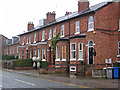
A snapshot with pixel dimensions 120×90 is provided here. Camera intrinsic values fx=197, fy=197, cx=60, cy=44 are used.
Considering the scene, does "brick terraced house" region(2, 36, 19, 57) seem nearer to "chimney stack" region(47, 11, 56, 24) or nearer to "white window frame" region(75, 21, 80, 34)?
"chimney stack" region(47, 11, 56, 24)

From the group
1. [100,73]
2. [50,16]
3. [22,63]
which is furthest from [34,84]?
[50,16]

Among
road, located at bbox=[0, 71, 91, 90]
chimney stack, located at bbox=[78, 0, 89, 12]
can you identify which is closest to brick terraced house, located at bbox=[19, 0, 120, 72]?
chimney stack, located at bbox=[78, 0, 89, 12]

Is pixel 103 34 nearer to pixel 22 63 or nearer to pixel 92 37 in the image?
pixel 92 37

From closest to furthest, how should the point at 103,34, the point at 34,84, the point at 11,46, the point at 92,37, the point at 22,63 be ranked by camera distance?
the point at 34,84
the point at 92,37
the point at 103,34
the point at 22,63
the point at 11,46

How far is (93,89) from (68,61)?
50.4 ft

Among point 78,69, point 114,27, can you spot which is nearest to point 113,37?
point 114,27

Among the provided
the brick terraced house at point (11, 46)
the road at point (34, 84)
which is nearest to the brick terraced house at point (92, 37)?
the road at point (34, 84)

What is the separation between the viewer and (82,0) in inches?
1124

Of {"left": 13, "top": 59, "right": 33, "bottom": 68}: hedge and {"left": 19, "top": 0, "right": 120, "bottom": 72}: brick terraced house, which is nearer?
{"left": 19, "top": 0, "right": 120, "bottom": 72}: brick terraced house

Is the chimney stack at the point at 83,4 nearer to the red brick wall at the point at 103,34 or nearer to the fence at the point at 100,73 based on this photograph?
the red brick wall at the point at 103,34

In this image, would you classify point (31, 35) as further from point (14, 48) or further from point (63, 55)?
point (14, 48)

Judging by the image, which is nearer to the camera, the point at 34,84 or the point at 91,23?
the point at 34,84

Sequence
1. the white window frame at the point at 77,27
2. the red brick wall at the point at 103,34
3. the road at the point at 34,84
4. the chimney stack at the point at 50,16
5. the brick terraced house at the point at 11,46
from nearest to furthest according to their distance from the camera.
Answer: the road at the point at 34,84 < the red brick wall at the point at 103,34 < the white window frame at the point at 77,27 < the chimney stack at the point at 50,16 < the brick terraced house at the point at 11,46

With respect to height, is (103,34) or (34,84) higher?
(103,34)
